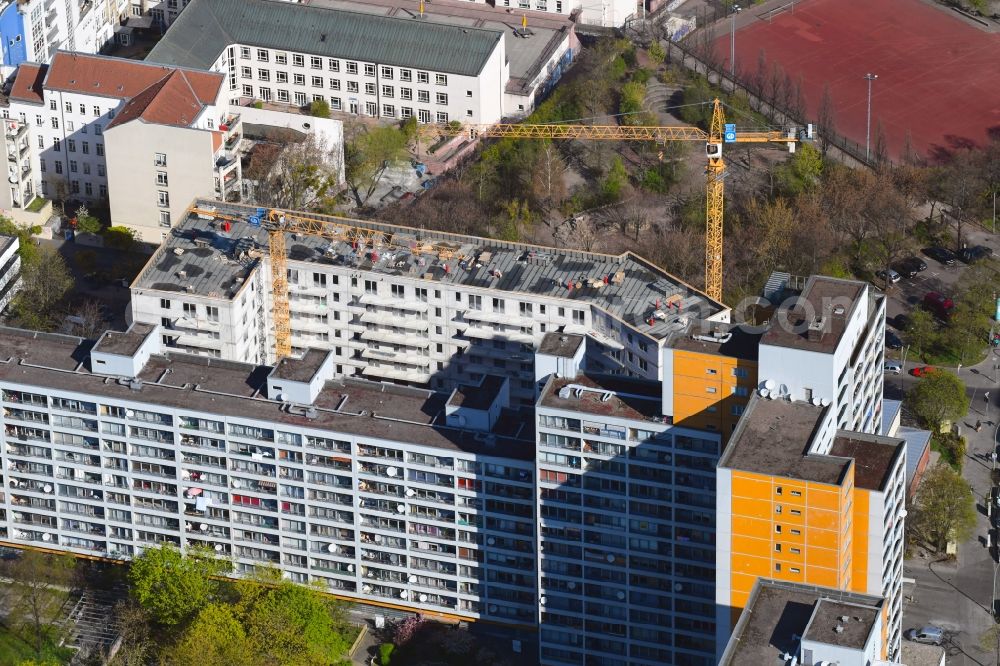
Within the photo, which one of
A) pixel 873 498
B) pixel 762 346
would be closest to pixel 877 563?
pixel 873 498

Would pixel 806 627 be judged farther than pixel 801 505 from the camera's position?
No

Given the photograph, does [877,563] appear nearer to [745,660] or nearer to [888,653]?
[888,653]

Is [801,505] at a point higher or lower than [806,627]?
higher

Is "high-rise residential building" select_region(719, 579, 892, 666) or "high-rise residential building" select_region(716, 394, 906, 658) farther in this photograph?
"high-rise residential building" select_region(716, 394, 906, 658)

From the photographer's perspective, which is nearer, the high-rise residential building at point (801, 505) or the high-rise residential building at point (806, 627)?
the high-rise residential building at point (806, 627)
